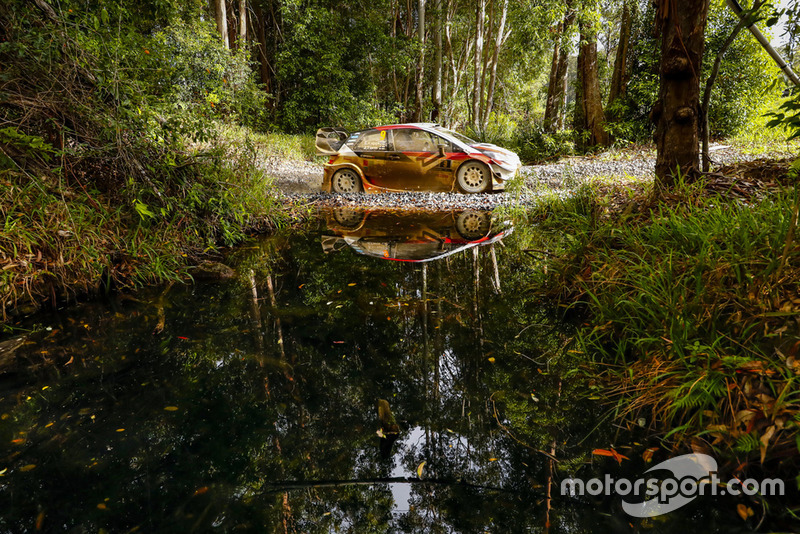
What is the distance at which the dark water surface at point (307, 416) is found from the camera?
7.33 feet

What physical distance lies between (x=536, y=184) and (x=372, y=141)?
356 centimetres

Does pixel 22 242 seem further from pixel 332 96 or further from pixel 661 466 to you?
pixel 332 96

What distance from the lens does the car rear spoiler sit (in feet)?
39.0

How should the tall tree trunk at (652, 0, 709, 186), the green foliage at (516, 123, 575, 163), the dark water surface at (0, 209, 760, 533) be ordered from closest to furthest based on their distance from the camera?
the dark water surface at (0, 209, 760, 533), the tall tree trunk at (652, 0, 709, 186), the green foliage at (516, 123, 575, 163)

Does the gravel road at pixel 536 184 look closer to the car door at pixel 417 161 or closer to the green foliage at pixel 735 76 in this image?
the car door at pixel 417 161

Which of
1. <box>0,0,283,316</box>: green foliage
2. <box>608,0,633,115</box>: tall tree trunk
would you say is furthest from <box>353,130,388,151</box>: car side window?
<box>608,0,633,115</box>: tall tree trunk

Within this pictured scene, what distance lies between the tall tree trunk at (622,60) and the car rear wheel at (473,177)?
6.19 metres

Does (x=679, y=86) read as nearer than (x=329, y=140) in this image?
Yes

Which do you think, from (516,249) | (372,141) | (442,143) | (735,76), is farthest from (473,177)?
(735,76)

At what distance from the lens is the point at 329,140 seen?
43.1ft

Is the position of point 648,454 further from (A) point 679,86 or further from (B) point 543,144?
(B) point 543,144

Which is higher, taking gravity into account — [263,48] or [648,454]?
[263,48]

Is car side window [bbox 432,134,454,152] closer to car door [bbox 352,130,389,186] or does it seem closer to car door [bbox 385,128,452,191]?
car door [bbox 385,128,452,191]

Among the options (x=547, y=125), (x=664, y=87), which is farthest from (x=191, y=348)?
(x=547, y=125)
